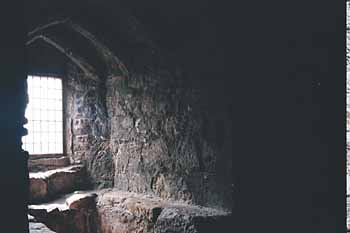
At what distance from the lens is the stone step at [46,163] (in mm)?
4629

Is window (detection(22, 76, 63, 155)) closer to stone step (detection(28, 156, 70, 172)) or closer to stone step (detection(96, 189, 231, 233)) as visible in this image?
stone step (detection(28, 156, 70, 172))

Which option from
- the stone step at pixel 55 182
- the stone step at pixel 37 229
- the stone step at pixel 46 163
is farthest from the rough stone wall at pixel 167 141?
the stone step at pixel 37 229

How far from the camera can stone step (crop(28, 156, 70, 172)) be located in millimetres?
4629

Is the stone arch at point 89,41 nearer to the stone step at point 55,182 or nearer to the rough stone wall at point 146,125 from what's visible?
the rough stone wall at point 146,125

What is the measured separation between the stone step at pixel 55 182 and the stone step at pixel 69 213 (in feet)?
0.52

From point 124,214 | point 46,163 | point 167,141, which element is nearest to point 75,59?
point 46,163

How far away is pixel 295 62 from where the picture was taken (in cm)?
290

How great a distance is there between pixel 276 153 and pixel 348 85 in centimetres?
165

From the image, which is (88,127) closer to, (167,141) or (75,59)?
(75,59)

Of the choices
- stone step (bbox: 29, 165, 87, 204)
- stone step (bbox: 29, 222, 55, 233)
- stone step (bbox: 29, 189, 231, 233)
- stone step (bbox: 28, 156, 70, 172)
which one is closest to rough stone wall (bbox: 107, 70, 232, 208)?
stone step (bbox: 29, 189, 231, 233)

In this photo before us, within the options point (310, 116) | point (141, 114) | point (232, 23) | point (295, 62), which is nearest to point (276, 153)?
point (310, 116)

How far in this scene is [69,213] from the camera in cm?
412

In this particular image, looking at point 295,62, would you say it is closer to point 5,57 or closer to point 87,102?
point 5,57

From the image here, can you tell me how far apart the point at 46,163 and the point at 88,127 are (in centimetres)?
63
